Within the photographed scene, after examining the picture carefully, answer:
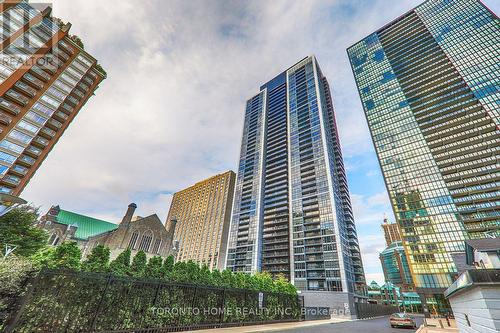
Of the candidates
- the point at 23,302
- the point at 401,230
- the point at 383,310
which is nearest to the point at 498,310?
the point at 23,302

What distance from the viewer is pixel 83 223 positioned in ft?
191

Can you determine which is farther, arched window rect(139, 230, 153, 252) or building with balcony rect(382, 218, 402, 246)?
building with balcony rect(382, 218, 402, 246)

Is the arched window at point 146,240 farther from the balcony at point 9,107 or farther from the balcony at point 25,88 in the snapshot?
the balcony at point 25,88

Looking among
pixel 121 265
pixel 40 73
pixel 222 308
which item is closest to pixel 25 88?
pixel 40 73

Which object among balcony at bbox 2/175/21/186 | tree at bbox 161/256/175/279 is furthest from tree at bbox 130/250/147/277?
balcony at bbox 2/175/21/186

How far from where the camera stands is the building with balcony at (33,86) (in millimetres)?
35625

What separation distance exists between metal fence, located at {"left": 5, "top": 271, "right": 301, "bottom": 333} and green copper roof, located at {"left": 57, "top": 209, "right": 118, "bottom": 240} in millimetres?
60957

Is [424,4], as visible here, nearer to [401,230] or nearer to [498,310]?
[401,230]

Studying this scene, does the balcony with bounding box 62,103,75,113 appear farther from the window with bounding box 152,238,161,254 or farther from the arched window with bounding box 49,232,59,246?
the window with bounding box 152,238,161,254

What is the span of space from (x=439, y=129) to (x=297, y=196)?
178ft

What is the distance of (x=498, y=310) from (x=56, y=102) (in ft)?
209

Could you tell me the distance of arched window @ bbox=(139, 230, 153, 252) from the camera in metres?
44.7

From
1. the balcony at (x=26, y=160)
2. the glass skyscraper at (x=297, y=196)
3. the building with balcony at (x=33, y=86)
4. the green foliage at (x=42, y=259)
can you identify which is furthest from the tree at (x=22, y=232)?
the glass skyscraper at (x=297, y=196)

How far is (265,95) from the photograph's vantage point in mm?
106188
